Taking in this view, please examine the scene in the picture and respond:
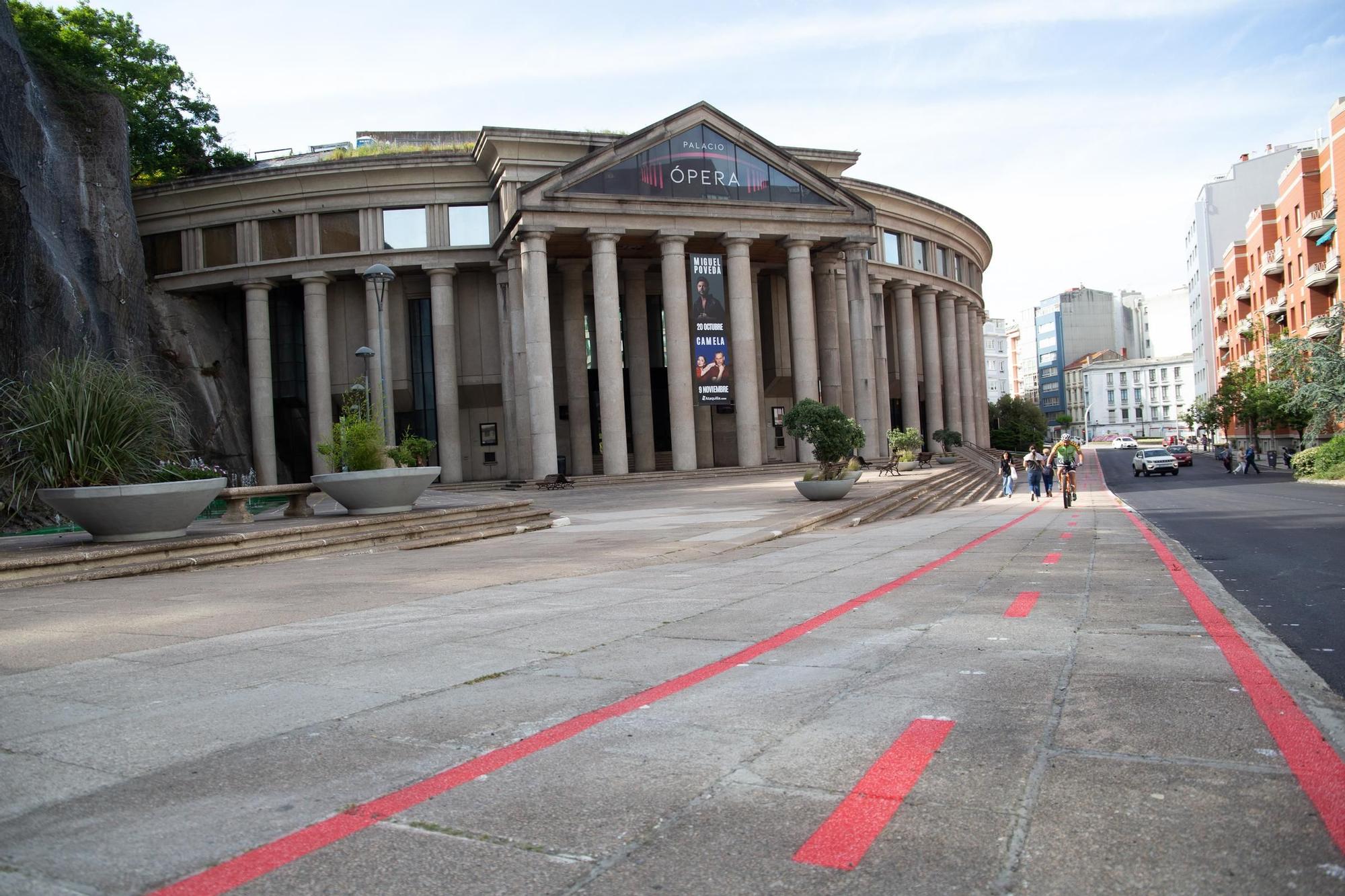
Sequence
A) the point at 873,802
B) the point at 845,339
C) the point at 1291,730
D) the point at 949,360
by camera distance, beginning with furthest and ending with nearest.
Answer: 1. the point at 949,360
2. the point at 845,339
3. the point at 1291,730
4. the point at 873,802

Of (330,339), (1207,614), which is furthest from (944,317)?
(1207,614)

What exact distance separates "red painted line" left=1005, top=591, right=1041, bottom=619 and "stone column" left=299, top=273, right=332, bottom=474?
135 ft

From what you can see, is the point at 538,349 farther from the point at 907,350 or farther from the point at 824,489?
the point at 907,350

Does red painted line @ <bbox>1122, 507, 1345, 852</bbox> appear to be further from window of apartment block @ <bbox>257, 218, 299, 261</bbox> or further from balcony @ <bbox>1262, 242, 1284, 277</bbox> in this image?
balcony @ <bbox>1262, 242, 1284, 277</bbox>

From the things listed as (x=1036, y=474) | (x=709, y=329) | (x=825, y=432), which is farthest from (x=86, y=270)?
(x=1036, y=474)

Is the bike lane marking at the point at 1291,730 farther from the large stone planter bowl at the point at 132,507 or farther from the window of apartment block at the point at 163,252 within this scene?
the window of apartment block at the point at 163,252

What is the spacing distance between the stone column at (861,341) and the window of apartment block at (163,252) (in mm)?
32625

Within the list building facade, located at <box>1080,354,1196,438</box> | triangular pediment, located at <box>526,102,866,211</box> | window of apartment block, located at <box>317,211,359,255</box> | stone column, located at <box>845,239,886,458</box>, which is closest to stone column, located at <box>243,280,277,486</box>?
window of apartment block, located at <box>317,211,359,255</box>

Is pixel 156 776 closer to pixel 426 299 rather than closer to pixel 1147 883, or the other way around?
pixel 1147 883

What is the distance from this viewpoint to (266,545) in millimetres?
13820

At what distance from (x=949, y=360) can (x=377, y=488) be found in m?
51.0

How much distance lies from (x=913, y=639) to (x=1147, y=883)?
390 cm

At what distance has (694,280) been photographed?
129 feet

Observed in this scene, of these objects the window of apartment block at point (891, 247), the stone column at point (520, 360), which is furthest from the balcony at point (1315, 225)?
the stone column at point (520, 360)
